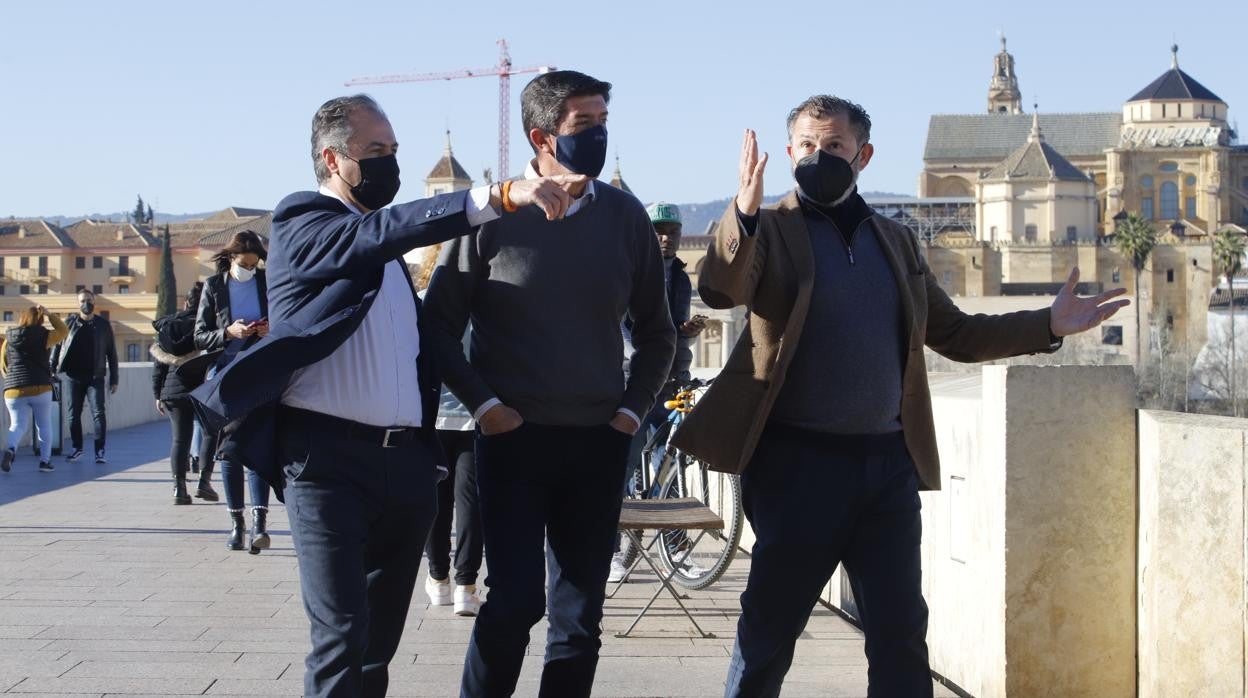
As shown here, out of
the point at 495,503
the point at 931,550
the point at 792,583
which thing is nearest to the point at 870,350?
the point at 792,583

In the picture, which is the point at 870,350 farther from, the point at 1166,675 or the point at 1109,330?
the point at 1109,330

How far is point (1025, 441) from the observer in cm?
516

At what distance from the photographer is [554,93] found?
4234 mm

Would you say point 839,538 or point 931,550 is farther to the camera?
point 931,550

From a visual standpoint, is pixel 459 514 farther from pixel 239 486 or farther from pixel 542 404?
pixel 542 404

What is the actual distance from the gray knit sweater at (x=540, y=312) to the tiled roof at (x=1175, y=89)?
518ft

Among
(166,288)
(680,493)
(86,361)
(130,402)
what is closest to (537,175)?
(680,493)

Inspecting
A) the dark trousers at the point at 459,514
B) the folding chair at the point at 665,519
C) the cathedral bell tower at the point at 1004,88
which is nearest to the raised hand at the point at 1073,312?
the folding chair at the point at 665,519

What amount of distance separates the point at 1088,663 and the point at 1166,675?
354mm

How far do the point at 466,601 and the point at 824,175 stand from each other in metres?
3.57

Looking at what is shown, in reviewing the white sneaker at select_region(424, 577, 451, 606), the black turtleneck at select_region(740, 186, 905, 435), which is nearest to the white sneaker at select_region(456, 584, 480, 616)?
the white sneaker at select_region(424, 577, 451, 606)

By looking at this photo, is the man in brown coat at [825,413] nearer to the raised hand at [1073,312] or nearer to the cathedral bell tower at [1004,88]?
the raised hand at [1073,312]

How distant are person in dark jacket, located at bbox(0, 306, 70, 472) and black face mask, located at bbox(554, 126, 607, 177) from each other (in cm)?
1159

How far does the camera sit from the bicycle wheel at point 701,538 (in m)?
7.50
